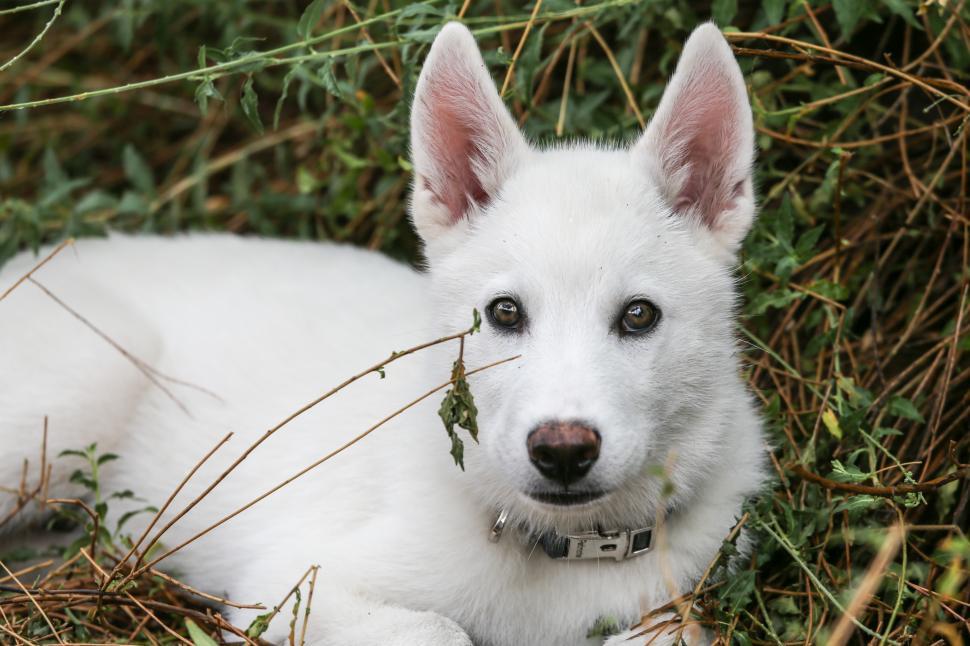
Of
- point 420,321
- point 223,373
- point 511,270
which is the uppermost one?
point 511,270

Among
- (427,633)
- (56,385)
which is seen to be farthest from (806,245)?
(56,385)

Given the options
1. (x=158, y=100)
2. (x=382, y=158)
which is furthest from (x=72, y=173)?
(x=382, y=158)

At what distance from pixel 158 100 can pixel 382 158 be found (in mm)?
2062

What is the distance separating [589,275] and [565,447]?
19.4 inches

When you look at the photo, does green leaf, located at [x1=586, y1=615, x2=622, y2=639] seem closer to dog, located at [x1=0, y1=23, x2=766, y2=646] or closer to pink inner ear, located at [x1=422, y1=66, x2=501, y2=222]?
dog, located at [x1=0, y1=23, x2=766, y2=646]

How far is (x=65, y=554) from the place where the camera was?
3242mm

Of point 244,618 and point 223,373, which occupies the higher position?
point 223,373

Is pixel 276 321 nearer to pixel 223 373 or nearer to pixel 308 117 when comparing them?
pixel 223 373

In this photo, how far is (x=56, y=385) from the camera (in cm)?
353

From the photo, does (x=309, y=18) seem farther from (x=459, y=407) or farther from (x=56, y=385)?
(x=56, y=385)

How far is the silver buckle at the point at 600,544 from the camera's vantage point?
2.87m

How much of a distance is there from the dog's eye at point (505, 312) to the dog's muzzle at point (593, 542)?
0.55 m

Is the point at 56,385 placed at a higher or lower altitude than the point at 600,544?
higher

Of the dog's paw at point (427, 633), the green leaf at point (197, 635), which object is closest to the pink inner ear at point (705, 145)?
the dog's paw at point (427, 633)
